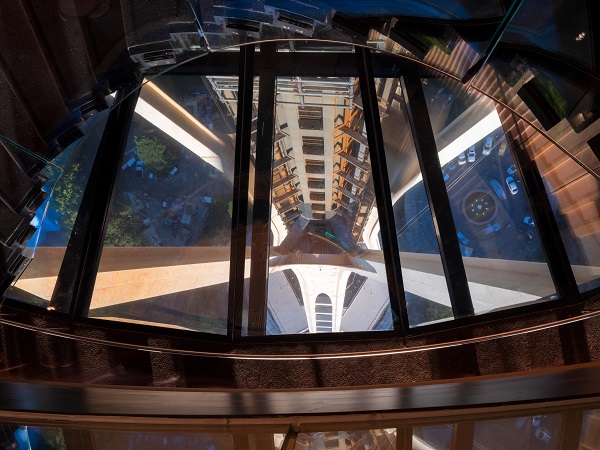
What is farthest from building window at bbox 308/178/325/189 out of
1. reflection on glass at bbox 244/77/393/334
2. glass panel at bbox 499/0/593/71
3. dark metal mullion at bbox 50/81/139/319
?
glass panel at bbox 499/0/593/71

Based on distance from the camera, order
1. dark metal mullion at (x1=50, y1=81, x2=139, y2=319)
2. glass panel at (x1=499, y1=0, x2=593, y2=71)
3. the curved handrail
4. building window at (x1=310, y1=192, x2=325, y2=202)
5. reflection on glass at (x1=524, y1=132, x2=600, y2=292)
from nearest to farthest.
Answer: glass panel at (x1=499, y1=0, x2=593, y2=71) < the curved handrail < reflection on glass at (x1=524, y1=132, x2=600, y2=292) < dark metal mullion at (x1=50, y1=81, x2=139, y2=319) < building window at (x1=310, y1=192, x2=325, y2=202)

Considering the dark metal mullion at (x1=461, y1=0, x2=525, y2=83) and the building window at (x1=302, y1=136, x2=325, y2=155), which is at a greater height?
the building window at (x1=302, y1=136, x2=325, y2=155)

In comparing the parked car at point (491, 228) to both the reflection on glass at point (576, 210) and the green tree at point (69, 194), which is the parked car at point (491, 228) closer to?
the reflection on glass at point (576, 210)

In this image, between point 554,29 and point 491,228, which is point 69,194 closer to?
point 491,228

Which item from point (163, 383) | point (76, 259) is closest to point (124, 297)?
point (76, 259)

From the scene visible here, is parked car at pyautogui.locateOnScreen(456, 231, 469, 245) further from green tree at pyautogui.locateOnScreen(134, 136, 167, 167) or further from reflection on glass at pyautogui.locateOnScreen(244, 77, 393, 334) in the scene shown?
green tree at pyautogui.locateOnScreen(134, 136, 167, 167)

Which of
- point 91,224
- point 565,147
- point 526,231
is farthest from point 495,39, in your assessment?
point 91,224
